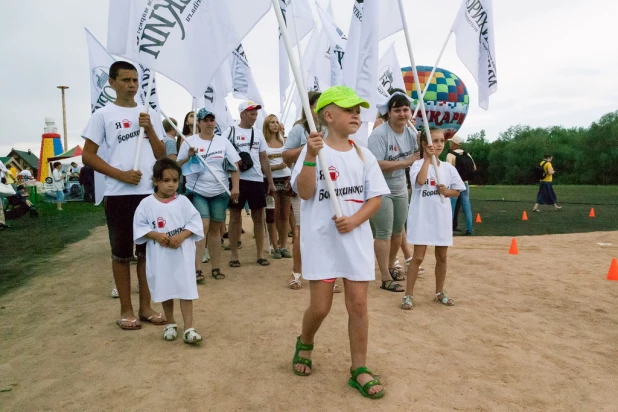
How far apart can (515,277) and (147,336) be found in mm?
4457

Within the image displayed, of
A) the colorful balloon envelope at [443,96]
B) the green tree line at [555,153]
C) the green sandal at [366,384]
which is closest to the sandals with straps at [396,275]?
the green sandal at [366,384]

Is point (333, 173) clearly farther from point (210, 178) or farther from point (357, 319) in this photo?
point (210, 178)

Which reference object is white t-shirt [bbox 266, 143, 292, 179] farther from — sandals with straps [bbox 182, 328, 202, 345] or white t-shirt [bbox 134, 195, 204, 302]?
sandals with straps [bbox 182, 328, 202, 345]

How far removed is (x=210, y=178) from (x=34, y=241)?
264 inches

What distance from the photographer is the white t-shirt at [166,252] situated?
13.6ft

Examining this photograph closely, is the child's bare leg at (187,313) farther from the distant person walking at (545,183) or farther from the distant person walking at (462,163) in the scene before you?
the distant person walking at (545,183)

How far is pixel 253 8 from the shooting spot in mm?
4113

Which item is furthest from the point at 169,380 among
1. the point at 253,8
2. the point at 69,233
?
the point at 69,233

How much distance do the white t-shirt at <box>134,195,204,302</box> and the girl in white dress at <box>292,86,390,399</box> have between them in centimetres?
125

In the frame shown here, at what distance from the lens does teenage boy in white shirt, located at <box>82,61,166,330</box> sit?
4324mm

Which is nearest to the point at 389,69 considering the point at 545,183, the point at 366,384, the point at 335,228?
the point at 335,228

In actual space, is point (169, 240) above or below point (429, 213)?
below

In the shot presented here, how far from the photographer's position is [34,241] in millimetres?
11055

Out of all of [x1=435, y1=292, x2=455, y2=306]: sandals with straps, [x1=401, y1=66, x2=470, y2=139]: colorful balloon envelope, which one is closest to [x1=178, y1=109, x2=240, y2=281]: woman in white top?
[x1=435, y1=292, x2=455, y2=306]: sandals with straps
